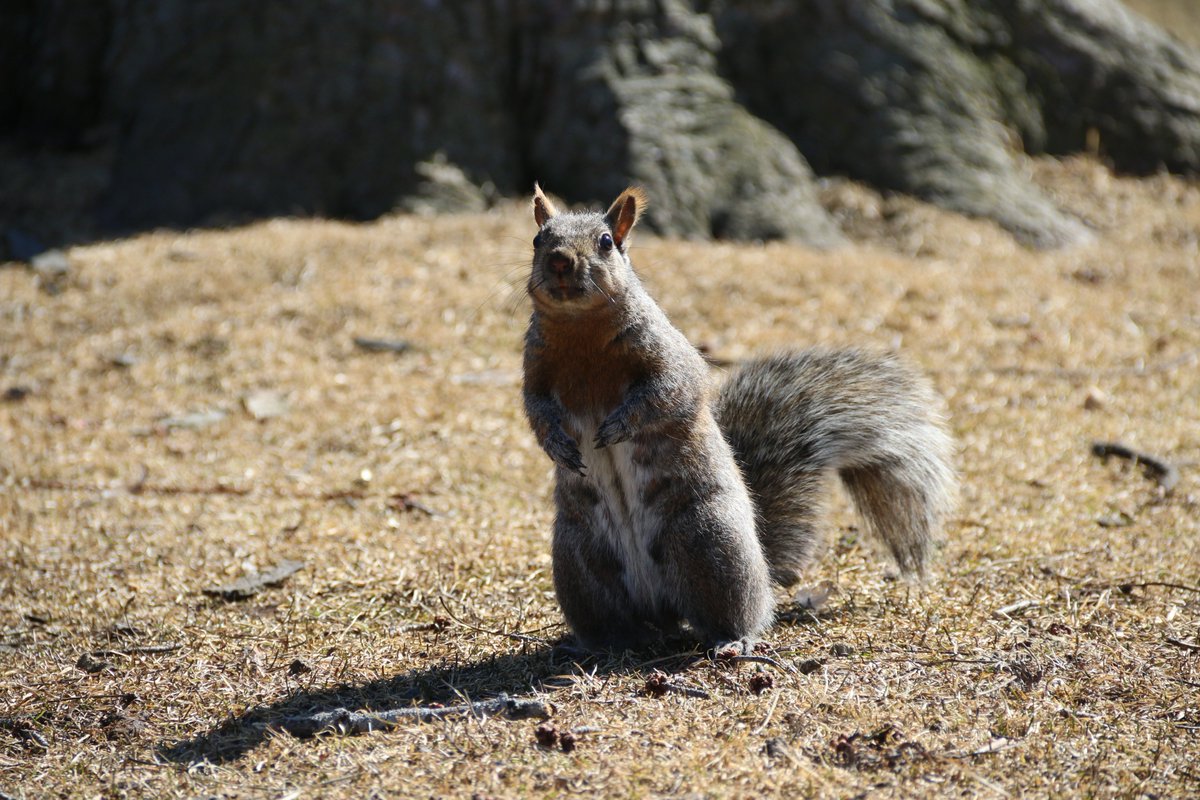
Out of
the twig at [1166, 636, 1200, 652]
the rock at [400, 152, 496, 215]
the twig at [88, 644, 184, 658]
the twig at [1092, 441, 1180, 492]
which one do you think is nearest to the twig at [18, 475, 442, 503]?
the twig at [88, 644, 184, 658]

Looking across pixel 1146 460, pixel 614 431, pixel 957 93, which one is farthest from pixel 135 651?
pixel 957 93

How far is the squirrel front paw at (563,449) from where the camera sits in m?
3.28

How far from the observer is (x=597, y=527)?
3428 millimetres

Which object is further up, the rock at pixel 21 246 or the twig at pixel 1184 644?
the rock at pixel 21 246

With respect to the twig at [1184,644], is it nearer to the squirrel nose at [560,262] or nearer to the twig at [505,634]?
the twig at [505,634]

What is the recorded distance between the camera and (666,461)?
3.33 m

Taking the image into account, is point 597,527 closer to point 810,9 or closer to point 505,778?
point 505,778

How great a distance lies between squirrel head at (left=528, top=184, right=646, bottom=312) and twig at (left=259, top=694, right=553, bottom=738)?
1047mm

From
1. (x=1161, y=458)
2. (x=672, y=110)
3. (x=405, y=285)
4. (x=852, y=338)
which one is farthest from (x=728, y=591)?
(x=672, y=110)

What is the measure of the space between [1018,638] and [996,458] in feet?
5.81

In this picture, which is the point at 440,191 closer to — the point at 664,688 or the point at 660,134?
the point at 660,134

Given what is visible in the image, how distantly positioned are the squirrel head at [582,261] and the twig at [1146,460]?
2628mm

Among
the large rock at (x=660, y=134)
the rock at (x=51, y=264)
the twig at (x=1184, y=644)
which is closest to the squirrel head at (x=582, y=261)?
the twig at (x=1184, y=644)

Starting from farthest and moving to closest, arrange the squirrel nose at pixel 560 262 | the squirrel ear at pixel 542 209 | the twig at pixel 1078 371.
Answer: the twig at pixel 1078 371 → the squirrel ear at pixel 542 209 → the squirrel nose at pixel 560 262
